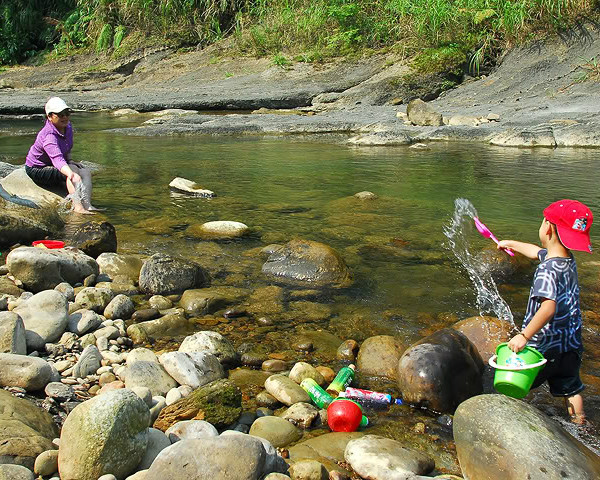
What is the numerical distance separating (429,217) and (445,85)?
11.9 meters

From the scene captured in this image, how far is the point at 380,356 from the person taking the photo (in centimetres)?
394

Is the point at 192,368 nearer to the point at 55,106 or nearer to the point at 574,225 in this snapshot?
the point at 574,225

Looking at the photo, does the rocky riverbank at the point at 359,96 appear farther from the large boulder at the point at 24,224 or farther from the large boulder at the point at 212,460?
the large boulder at the point at 212,460

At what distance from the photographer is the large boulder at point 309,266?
5.35 metres

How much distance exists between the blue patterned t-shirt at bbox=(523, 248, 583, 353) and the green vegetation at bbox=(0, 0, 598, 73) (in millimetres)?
16052

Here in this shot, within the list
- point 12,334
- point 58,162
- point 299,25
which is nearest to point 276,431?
point 12,334

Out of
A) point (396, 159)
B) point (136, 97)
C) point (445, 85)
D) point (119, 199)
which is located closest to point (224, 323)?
point (119, 199)

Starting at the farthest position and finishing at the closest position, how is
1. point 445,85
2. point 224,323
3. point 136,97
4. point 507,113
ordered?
point 136,97 → point 445,85 → point 507,113 → point 224,323

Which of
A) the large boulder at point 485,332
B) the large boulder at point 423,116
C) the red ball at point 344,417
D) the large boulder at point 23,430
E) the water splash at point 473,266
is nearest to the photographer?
the large boulder at point 23,430

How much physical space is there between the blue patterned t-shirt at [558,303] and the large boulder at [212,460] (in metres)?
1.63

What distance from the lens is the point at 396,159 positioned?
11773mm

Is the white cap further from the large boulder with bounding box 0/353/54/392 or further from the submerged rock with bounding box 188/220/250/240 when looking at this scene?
the large boulder with bounding box 0/353/54/392

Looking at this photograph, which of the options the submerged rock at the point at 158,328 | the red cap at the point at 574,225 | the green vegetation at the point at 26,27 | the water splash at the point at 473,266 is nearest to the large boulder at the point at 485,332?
the water splash at the point at 473,266

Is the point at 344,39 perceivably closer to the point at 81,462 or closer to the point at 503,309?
the point at 503,309
